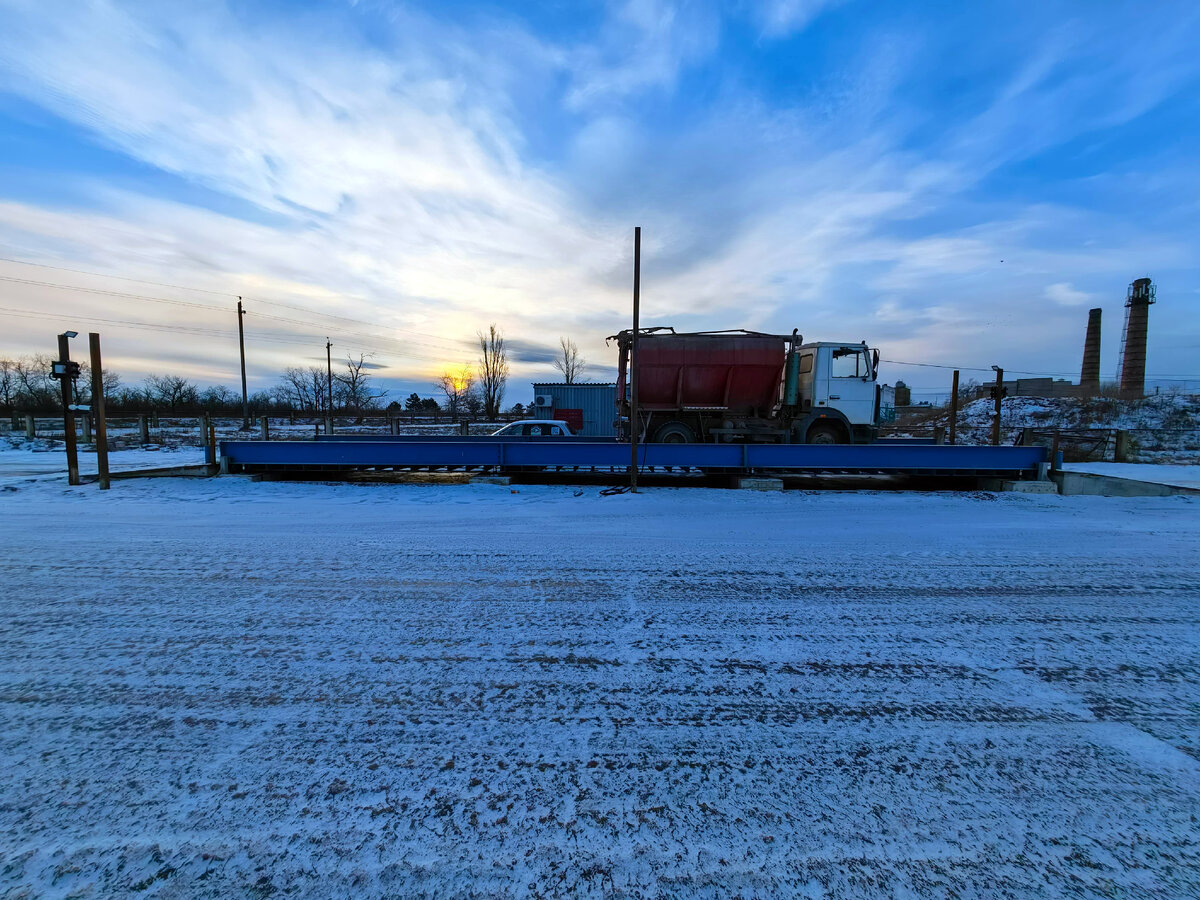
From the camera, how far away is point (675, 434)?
11117 mm

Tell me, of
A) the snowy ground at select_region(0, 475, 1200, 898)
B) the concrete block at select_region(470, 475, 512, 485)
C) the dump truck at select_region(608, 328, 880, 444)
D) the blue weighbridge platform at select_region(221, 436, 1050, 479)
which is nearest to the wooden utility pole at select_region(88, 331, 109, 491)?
the blue weighbridge platform at select_region(221, 436, 1050, 479)

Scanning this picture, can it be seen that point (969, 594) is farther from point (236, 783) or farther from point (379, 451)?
point (379, 451)

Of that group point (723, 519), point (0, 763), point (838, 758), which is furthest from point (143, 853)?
point (723, 519)

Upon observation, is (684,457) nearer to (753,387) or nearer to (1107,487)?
(753,387)

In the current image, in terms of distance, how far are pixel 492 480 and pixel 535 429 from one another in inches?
156

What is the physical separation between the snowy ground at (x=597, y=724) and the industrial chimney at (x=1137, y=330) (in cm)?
6857

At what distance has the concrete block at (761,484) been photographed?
9250 millimetres

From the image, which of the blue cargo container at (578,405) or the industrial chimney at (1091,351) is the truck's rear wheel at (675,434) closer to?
the blue cargo container at (578,405)

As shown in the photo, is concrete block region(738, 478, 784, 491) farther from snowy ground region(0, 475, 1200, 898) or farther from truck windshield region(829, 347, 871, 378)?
snowy ground region(0, 475, 1200, 898)

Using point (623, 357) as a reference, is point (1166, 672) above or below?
below

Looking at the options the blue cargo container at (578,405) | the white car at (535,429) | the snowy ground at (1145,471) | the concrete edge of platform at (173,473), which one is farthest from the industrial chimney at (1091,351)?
the concrete edge of platform at (173,473)

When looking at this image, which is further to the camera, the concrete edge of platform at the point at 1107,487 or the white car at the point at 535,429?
the white car at the point at 535,429

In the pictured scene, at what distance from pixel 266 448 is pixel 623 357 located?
769cm

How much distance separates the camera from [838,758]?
81.8 inches
